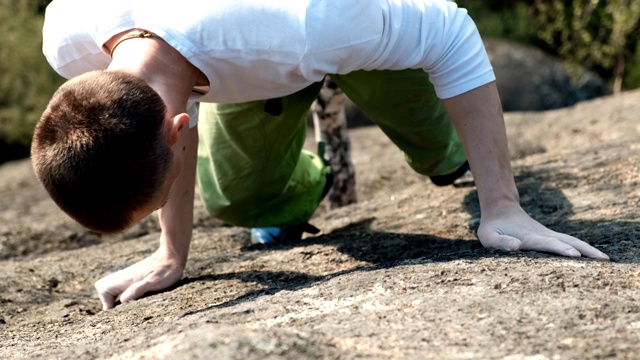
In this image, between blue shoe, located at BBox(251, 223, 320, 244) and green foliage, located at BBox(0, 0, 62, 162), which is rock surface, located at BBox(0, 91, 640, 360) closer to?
blue shoe, located at BBox(251, 223, 320, 244)

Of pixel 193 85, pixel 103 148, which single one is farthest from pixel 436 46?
pixel 103 148

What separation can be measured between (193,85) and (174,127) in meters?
0.22

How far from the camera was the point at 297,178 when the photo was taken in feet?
11.9

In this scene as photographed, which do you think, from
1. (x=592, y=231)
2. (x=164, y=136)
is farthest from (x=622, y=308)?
(x=164, y=136)

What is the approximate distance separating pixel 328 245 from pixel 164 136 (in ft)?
3.75

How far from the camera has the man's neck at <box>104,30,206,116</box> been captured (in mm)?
2252

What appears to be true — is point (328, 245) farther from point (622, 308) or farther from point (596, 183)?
point (622, 308)

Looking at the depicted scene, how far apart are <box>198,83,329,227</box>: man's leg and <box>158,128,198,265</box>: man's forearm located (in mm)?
331

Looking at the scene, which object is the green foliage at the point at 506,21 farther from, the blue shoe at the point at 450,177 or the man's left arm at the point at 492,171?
the man's left arm at the point at 492,171

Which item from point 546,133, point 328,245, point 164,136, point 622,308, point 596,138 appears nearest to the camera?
point 622,308

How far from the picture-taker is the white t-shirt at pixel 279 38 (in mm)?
2279

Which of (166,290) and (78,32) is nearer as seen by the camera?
(78,32)

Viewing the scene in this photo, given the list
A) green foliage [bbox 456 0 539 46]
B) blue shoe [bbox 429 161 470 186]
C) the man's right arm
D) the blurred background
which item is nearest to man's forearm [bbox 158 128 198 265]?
the man's right arm

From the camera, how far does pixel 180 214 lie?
2947 millimetres
